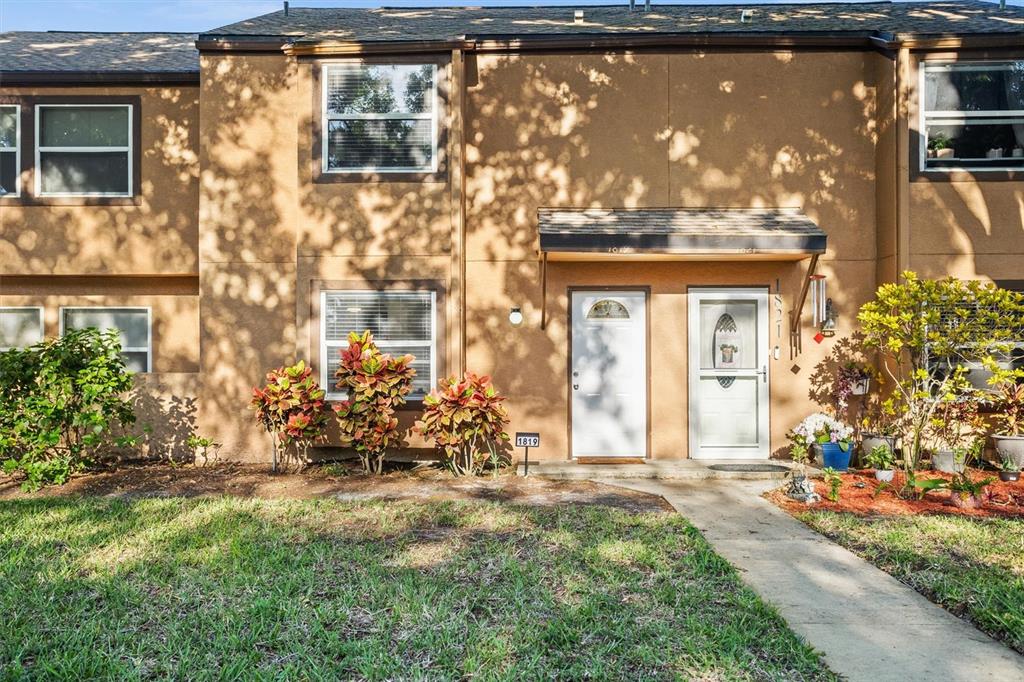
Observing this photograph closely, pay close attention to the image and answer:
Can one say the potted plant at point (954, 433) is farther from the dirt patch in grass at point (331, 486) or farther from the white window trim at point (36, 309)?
the white window trim at point (36, 309)

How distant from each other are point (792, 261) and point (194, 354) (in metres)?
8.49

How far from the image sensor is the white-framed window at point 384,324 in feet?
29.1

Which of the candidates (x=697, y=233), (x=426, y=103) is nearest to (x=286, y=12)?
(x=426, y=103)

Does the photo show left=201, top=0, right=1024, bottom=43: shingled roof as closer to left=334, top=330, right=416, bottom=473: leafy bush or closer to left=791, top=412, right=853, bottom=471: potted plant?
left=334, top=330, right=416, bottom=473: leafy bush

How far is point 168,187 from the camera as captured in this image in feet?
32.2

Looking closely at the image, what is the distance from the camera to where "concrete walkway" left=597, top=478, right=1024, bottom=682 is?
346 cm

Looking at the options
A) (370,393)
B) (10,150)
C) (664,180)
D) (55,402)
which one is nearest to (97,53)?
(10,150)

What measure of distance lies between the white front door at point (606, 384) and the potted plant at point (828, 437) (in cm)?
201

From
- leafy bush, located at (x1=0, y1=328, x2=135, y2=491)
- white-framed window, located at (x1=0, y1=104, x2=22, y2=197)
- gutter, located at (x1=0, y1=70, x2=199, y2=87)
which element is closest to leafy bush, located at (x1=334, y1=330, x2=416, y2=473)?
leafy bush, located at (x1=0, y1=328, x2=135, y2=491)

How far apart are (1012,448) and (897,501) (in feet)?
7.98

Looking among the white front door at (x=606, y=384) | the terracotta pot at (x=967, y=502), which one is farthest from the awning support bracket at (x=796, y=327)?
the terracotta pot at (x=967, y=502)

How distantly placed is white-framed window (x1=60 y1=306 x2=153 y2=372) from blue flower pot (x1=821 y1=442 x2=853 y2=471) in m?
9.32

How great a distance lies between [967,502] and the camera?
6.64 metres

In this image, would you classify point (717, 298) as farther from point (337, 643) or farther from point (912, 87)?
point (337, 643)
